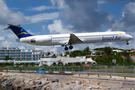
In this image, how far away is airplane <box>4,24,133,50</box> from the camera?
36.6 meters

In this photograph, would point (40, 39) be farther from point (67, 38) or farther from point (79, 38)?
point (79, 38)

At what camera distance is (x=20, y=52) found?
592ft

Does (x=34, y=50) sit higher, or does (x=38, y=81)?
(x=34, y=50)

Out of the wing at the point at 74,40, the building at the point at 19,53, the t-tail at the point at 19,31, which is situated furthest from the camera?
the building at the point at 19,53

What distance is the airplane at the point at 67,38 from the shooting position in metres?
36.6

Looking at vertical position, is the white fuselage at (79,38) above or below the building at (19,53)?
below

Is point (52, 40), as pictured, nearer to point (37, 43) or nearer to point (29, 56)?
point (37, 43)

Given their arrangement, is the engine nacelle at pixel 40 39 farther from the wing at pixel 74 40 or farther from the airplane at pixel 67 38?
the wing at pixel 74 40

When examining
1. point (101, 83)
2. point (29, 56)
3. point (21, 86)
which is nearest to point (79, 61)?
point (21, 86)

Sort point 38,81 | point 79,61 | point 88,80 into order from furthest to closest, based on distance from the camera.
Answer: point 79,61, point 38,81, point 88,80

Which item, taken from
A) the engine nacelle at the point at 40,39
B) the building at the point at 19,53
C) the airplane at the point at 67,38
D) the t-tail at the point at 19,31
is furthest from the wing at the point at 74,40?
the building at the point at 19,53

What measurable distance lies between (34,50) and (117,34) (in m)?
162

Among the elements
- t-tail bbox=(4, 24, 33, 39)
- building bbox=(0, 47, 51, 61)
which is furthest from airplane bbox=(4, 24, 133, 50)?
building bbox=(0, 47, 51, 61)

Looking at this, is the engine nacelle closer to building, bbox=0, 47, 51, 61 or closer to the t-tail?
the t-tail
